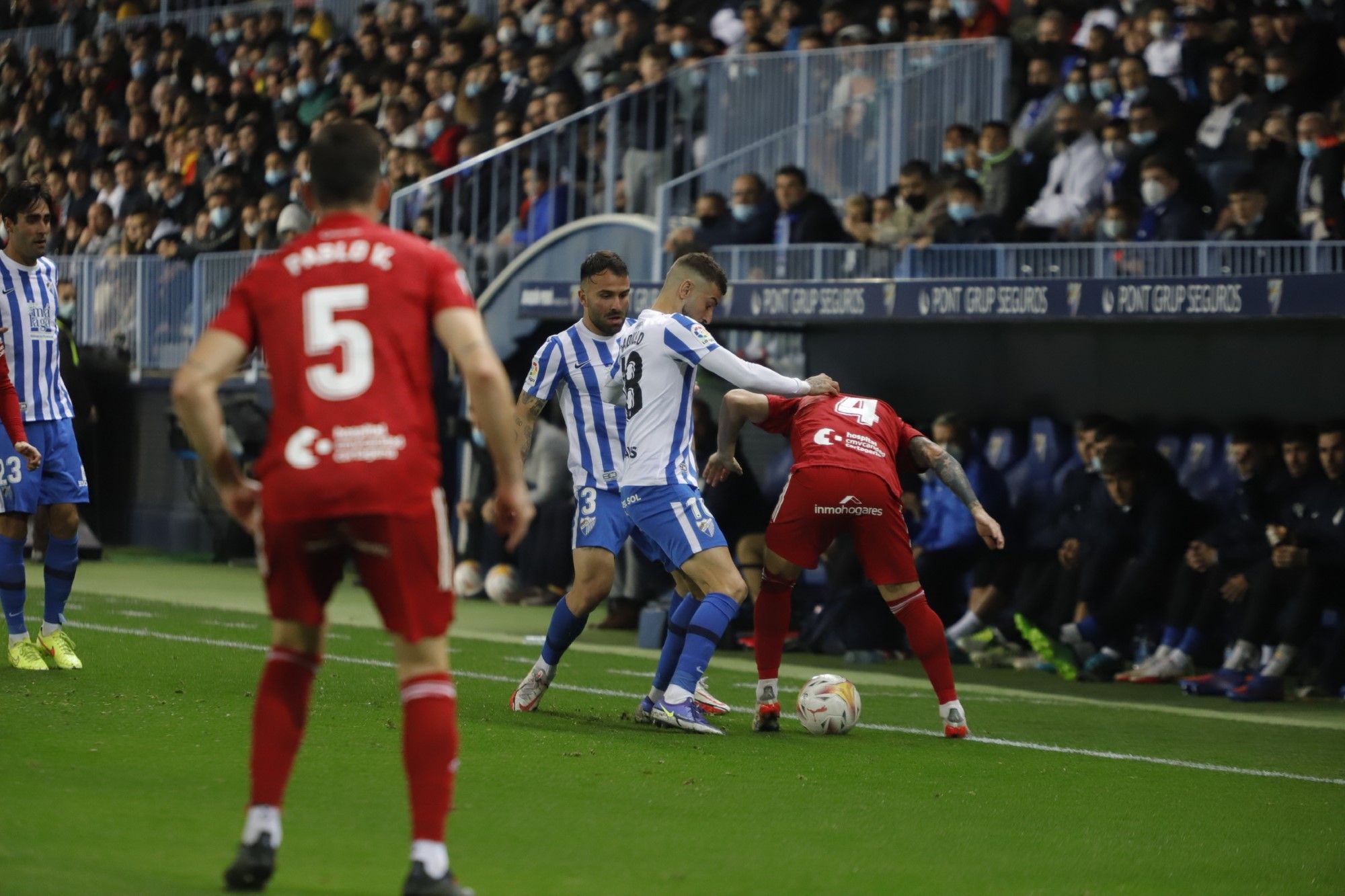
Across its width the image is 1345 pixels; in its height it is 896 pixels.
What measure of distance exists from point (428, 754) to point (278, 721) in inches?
15.8

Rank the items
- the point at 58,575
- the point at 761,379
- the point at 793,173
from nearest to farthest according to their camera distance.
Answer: the point at 761,379, the point at 58,575, the point at 793,173

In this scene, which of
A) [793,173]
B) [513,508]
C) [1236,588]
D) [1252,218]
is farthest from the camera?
[793,173]

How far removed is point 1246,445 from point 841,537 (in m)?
2.86

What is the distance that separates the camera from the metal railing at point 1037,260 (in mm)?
11953

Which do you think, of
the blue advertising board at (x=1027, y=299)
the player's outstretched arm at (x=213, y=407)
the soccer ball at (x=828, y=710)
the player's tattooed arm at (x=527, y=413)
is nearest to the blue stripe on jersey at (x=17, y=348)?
the player's tattooed arm at (x=527, y=413)

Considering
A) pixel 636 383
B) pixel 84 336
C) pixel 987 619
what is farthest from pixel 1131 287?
pixel 84 336

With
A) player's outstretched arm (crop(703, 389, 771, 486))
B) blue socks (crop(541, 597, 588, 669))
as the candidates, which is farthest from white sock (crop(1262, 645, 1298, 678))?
blue socks (crop(541, 597, 588, 669))

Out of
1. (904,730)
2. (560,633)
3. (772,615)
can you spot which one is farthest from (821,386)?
(904,730)

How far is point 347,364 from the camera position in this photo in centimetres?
458

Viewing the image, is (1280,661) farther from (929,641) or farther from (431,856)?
(431,856)

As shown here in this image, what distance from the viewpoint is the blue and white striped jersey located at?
889cm

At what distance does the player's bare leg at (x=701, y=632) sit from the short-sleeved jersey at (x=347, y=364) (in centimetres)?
350

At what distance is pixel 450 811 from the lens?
5930 millimetres

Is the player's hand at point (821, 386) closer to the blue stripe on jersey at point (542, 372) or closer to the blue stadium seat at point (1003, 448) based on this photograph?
the blue stripe on jersey at point (542, 372)
